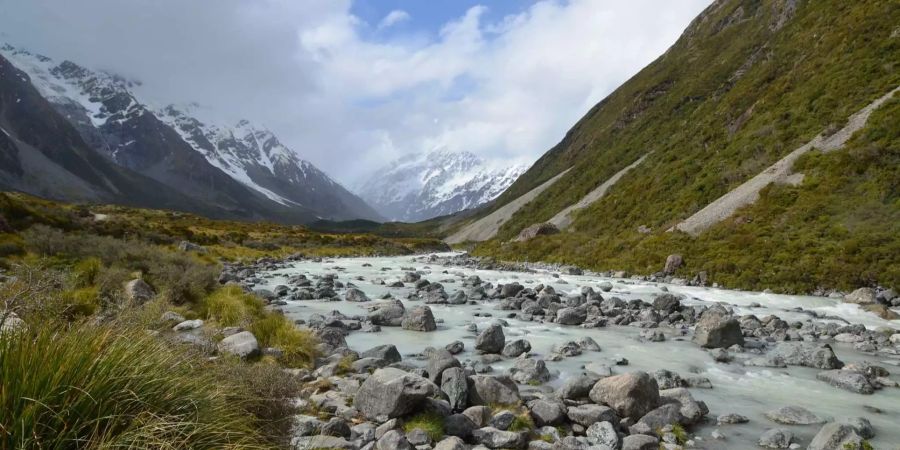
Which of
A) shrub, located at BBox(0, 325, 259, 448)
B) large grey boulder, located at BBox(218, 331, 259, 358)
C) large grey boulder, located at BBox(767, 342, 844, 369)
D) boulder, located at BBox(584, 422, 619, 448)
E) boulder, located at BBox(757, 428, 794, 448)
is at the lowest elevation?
boulder, located at BBox(584, 422, 619, 448)

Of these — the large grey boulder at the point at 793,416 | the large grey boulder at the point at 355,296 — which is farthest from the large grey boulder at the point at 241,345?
the large grey boulder at the point at 355,296

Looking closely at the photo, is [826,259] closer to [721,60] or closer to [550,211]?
[550,211]

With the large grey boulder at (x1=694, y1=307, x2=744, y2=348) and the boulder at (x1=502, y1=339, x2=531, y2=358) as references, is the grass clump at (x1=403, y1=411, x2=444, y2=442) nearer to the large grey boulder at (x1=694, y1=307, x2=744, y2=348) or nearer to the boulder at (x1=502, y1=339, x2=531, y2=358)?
the boulder at (x1=502, y1=339, x2=531, y2=358)

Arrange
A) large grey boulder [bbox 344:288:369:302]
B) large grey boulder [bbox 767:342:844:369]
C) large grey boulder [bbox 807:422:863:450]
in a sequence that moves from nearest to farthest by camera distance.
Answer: large grey boulder [bbox 807:422:863:450] < large grey boulder [bbox 767:342:844:369] < large grey boulder [bbox 344:288:369:302]

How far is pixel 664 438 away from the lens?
7910 mm

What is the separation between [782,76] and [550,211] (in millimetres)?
40806

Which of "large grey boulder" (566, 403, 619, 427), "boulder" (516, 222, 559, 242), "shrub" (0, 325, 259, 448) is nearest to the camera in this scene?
"shrub" (0, 325, 259, 448)

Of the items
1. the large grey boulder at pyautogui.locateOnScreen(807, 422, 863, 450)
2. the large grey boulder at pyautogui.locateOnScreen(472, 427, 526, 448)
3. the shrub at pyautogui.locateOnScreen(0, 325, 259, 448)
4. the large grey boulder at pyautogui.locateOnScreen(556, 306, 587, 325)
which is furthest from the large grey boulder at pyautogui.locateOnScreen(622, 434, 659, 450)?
the large grey boulder at pyautogui.locateOnScreen(556, 306, 587, 325)

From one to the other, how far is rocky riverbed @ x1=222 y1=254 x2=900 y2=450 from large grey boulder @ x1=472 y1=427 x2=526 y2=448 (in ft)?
0.06

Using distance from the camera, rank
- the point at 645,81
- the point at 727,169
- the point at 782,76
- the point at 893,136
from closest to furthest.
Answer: the point at 893,136 < the point at 727,169 < the point at 782,76 < the point at 645,81

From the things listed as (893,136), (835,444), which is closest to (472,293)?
(835,444)

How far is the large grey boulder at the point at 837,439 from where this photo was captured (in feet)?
24.1

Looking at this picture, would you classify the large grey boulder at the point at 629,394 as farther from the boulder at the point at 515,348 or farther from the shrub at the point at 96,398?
the shrub at the point at 96,398

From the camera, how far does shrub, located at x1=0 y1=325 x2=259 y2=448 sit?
3.38 m
